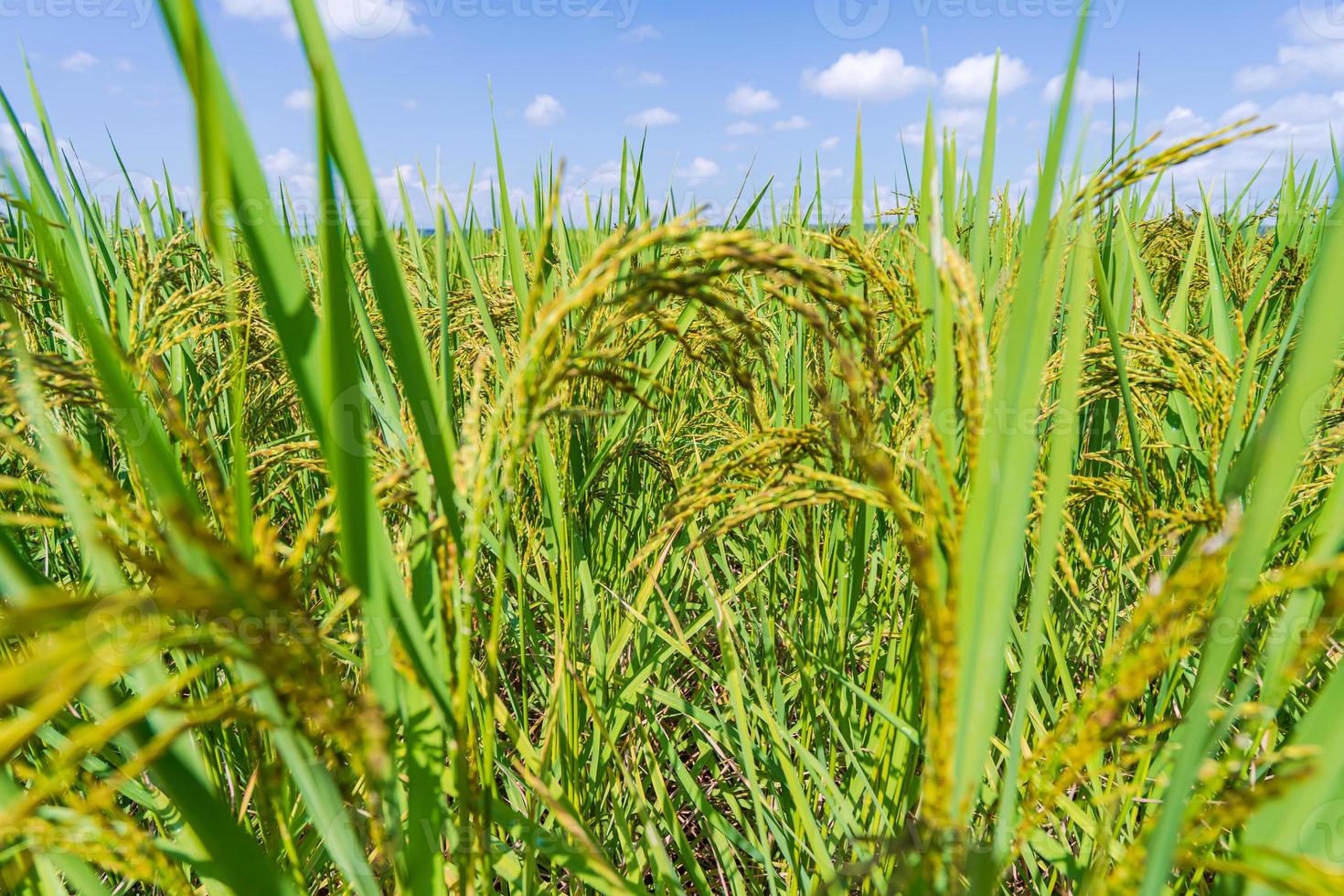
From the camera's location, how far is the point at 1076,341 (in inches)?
22.5

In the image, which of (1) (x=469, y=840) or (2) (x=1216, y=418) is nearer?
(1) (x=469, y=840)

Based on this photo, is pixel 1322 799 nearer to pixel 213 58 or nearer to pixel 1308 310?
pixel 1308 310

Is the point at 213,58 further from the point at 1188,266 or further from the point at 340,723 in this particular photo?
the point at 1188,266

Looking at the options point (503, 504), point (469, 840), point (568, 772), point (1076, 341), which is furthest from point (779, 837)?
point (1076, 341)

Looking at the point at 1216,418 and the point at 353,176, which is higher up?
the point at 353,176

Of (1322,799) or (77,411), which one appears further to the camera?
(77,411)

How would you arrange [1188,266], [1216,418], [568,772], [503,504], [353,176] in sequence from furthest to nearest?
[1188,266], [568,772], [1216,418], [503,504], [353,176]

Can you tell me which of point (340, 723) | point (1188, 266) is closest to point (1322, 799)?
point (340, 723)

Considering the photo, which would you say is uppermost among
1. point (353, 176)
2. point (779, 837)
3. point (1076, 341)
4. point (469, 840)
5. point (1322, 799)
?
point (353, 176)

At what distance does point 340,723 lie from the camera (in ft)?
1.33

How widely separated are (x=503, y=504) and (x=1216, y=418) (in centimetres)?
99

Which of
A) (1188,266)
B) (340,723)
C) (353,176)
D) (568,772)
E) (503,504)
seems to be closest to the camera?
(340,723)

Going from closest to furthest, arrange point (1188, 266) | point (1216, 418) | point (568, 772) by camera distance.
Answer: point (1216, 418) < point (568, 772) < point (1188, 266)

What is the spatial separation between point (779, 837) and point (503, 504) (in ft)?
2.48
